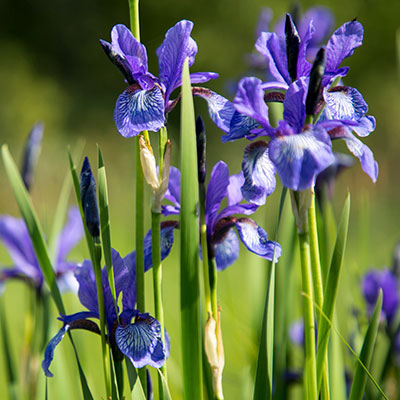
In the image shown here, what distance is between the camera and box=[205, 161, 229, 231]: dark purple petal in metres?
0.67

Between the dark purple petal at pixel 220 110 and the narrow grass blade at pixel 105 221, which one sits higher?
the dark purple petal at pixel 220 110

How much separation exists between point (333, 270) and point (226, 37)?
903 cm

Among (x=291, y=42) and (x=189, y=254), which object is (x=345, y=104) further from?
(x=189, y=254)

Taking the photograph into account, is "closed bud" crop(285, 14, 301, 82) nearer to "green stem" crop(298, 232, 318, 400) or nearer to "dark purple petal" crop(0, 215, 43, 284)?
"green stem" crop(298, 232, 318, 400)

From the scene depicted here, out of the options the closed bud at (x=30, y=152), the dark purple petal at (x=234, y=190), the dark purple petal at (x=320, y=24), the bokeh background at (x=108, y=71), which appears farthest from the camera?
the bokeh background at (x=108, y=71)

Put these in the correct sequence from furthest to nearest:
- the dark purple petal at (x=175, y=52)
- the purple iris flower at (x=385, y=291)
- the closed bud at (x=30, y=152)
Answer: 1. the purple iris flower at (x=385, y=291)
2. the closed bud at (x=30, y=152)
3. the dark purple petal at (x=175, y=52)

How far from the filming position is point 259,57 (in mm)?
1666

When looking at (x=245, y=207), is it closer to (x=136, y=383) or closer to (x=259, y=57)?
(x=136, y=383)

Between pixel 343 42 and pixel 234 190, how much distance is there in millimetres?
244

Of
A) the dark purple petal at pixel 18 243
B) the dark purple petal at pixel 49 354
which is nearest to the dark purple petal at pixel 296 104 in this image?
the dark purple petal at pixel 49 354

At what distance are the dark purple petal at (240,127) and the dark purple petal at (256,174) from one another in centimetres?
2

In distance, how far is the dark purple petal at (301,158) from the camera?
511mm

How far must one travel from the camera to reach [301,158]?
516mm

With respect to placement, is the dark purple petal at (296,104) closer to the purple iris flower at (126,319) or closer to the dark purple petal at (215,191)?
the dark purple petal at (215,191)
